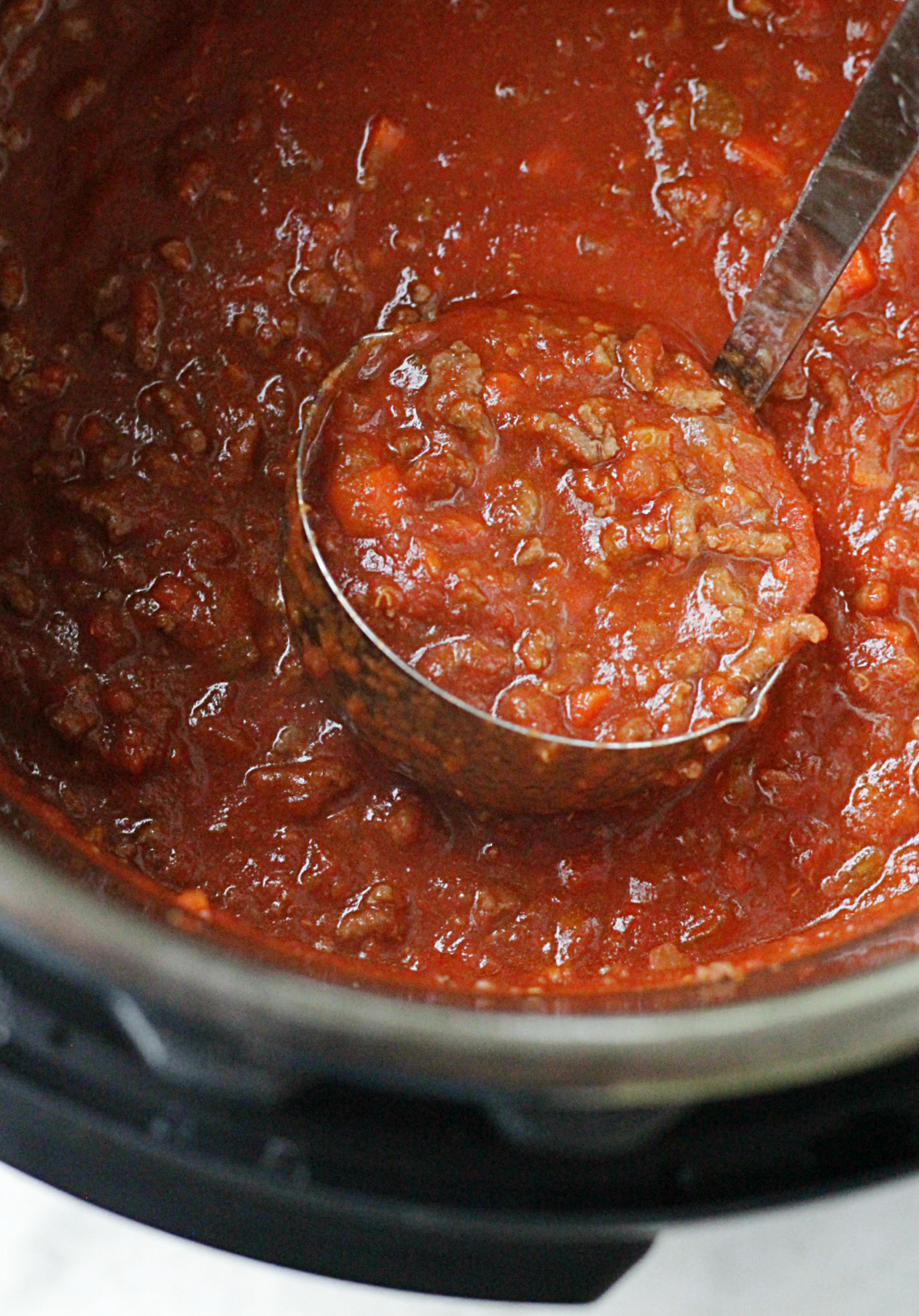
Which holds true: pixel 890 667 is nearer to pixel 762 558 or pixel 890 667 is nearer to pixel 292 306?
pixel 762 558

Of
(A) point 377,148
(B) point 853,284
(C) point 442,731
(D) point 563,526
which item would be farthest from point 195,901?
(B) point 853,284

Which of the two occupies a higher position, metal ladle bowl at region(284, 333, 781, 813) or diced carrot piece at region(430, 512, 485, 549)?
diced carrot piece at region(430, 512, 485, 549)

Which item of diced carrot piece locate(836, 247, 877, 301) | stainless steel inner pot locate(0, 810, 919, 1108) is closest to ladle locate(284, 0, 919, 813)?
diced carrot piece locate(836, 247, 877, 301)

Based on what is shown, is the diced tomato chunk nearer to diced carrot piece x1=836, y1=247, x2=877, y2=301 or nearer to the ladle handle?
the ladle handle

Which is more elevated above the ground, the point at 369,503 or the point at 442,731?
the point at 369,503

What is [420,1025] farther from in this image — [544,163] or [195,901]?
[544,163]

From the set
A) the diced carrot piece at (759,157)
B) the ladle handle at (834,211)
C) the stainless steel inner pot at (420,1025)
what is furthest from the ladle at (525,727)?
the stainless steel inner pot at (420,1025)

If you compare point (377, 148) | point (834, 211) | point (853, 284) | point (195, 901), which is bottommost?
point (195, 901)
